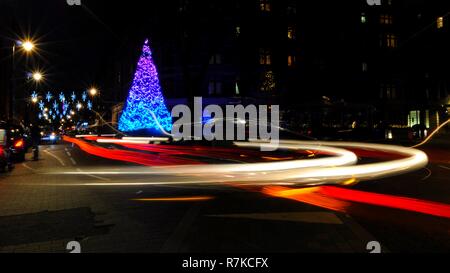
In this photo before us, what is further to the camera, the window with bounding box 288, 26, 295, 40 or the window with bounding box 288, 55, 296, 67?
the window with bounding box 288, 26, 295, 40

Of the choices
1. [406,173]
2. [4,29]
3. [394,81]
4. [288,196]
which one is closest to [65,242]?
[288,196]

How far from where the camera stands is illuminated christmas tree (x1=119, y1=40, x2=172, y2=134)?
43812 millimetres

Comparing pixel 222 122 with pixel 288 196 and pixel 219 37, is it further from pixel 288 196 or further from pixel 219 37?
pixel 288 196

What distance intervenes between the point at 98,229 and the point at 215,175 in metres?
6.21

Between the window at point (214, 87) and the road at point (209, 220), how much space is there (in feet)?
140

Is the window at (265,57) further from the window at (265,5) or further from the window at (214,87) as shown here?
the window at (214,87)

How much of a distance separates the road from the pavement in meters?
0.01

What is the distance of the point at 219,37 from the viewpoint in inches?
1196

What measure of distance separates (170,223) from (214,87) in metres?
47.5

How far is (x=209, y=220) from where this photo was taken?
303 inches

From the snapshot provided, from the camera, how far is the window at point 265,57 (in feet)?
180

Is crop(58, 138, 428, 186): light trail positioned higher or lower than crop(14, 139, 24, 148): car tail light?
lower

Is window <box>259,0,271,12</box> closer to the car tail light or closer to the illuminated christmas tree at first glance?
the illuminated christmas tree

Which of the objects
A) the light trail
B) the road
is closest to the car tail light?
the light trail
